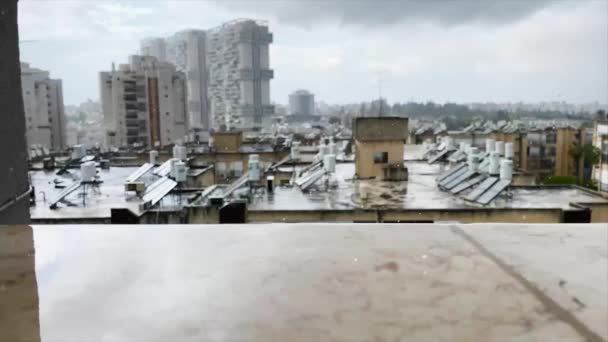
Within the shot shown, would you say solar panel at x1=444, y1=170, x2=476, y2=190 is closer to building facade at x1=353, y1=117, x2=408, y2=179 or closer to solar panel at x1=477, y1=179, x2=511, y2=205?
solar panel at x1=477, y1=179, x2=511, y2=205

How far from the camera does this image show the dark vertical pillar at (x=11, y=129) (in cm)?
241

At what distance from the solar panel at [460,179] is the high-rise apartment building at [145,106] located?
40336mm

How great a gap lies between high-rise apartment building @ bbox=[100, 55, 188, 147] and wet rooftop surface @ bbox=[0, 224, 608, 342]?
48786mm

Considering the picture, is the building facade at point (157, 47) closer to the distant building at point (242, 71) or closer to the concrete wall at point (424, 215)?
the distant building at point (242, 71)

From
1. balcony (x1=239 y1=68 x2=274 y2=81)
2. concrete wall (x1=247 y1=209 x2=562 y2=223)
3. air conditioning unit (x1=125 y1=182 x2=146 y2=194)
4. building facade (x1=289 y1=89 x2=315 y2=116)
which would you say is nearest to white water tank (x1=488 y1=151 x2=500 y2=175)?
concrete wall (x1=247 y1=209 x2=562 y2=223)

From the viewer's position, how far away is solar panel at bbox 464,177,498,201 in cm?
992

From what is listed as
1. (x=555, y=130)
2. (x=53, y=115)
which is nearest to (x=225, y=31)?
(x=53, y=115)

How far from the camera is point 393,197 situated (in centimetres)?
1080

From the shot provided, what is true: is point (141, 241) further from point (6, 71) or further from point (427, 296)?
point (6, 71)

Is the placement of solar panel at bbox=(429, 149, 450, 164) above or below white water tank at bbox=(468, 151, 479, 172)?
below

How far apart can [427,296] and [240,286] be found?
418 millimetres

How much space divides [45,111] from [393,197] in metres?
52.2

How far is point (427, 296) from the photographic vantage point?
3.57 ft

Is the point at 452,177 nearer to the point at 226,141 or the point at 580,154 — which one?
the point at 226,141
